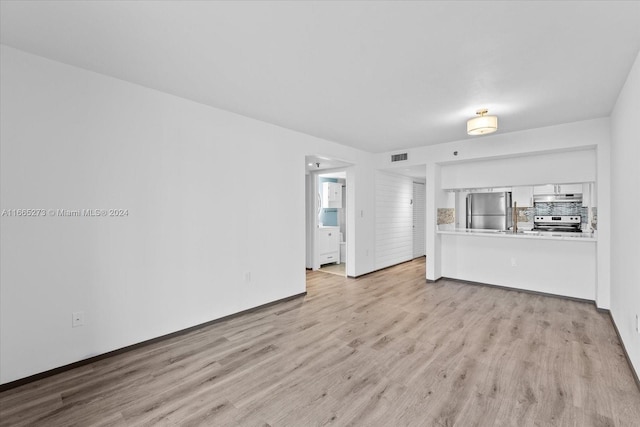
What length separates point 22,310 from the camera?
224 cm

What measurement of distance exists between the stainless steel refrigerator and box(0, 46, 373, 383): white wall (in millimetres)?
3800

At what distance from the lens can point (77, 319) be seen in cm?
249

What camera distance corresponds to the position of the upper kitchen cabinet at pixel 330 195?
23.4 feet

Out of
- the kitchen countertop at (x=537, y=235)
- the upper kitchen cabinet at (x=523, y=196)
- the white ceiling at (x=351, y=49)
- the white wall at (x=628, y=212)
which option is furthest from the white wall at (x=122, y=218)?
the upper kitchen cabinet at (x=523, y=196)

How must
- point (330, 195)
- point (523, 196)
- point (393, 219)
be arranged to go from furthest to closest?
point (330, 195), point (393, 219), point (523, 196)

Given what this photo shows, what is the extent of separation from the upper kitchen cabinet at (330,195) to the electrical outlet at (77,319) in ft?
17.2

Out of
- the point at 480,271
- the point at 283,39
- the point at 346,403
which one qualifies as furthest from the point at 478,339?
the point at 283,39

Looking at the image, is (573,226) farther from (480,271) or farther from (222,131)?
(222,131)

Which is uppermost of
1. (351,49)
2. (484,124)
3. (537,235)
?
(351,49)

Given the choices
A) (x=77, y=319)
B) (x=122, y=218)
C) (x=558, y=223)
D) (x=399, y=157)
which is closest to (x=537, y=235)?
(x=558, y=223)

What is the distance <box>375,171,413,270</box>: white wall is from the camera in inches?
249

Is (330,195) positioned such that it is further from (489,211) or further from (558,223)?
(558,223)

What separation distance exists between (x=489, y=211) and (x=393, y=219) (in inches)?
80.1

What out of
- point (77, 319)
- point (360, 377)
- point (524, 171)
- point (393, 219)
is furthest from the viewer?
point (393, 219)
